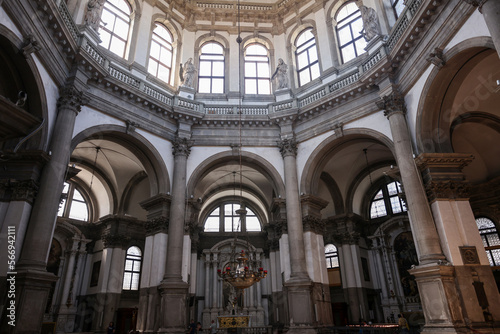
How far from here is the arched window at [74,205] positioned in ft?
59.8

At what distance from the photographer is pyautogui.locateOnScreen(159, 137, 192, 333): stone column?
12031 millimetres

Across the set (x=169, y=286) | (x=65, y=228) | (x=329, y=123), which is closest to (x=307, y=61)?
(x=329, y=123)

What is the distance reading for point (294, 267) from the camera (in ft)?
42.9

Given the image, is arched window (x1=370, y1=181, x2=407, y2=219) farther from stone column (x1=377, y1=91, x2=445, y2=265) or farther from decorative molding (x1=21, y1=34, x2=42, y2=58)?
decorative molding (x1=21, y1=34, x2=42, y2=58)

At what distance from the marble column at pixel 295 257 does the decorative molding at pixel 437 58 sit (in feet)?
21.2

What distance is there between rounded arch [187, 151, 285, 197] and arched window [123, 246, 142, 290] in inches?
257

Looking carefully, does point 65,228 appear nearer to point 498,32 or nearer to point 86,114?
point 86,114

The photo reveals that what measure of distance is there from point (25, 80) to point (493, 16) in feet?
39.2

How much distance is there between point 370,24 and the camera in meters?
14.0

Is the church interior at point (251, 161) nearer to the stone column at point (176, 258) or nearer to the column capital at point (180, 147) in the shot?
the stone column at point (176, 258)

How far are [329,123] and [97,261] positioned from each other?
44.9ft

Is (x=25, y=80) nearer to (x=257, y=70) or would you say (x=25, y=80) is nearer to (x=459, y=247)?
(x=257, y=70)

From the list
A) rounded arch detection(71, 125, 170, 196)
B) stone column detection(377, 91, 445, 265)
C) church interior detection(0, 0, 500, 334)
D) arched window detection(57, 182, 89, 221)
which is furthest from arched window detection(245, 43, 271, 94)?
arched window detection(57, 182, 89, 221)

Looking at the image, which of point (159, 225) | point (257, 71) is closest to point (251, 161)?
point (159, 225)
